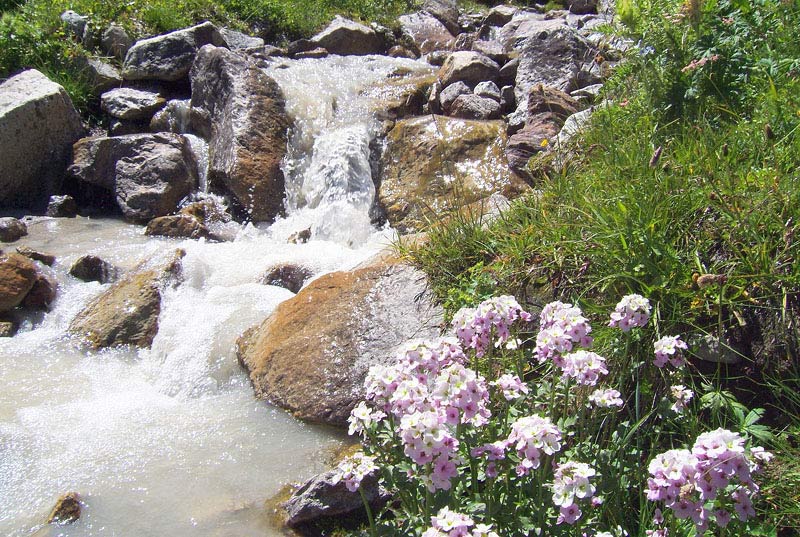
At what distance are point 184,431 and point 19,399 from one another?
4.55 ft

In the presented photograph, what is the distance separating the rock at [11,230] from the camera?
7.55 m

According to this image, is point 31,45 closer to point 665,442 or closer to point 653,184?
point 653,184

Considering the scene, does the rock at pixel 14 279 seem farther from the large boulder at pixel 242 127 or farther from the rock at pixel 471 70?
the rock at pixel 471 70

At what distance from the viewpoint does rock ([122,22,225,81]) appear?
1018 cm

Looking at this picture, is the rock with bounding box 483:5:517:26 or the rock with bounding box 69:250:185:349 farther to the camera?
the rock with bounding box 483:5:517:26

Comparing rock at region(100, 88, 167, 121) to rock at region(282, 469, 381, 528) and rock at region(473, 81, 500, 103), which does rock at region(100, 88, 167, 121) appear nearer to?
rock at region(473, 81, 500, 103)

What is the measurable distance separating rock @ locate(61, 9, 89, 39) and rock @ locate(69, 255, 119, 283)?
5.94 metres

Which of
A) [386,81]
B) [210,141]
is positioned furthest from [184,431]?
[386,81]

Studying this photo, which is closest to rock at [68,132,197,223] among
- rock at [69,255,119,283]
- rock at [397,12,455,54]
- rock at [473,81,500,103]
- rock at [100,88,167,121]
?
rock at [100,88,167,121]

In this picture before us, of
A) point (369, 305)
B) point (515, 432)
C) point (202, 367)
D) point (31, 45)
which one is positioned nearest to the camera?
point (515, 432)

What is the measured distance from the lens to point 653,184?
3299mm

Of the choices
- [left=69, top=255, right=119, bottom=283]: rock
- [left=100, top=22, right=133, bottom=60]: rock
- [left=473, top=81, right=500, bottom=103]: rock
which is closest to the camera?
[left=69, top=255, right=119, bottom=283]: rock

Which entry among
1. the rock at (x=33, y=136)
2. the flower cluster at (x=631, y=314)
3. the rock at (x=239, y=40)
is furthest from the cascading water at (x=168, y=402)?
the rock at (x=239, y=40)

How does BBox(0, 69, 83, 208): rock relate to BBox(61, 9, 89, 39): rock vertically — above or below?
below
